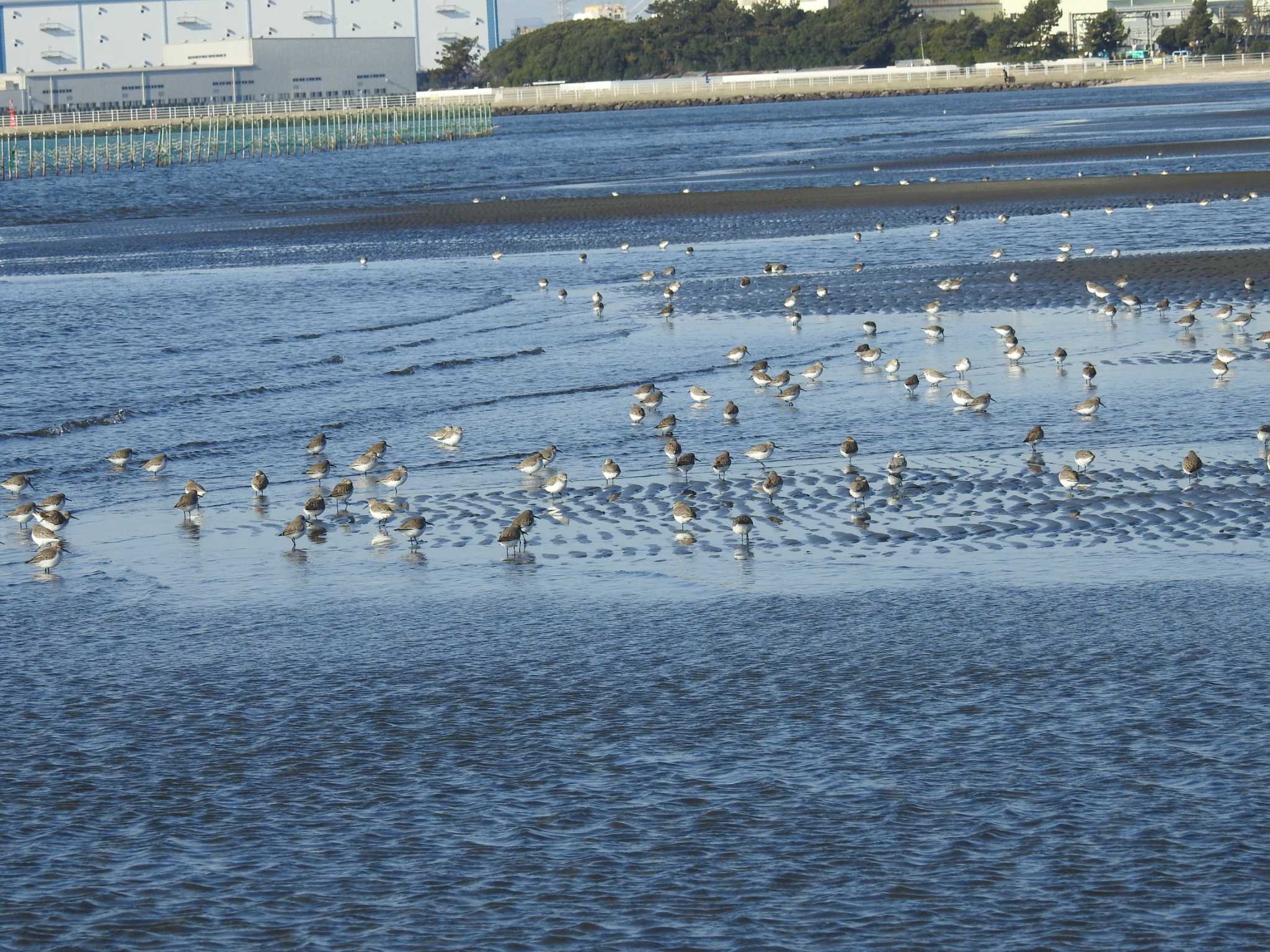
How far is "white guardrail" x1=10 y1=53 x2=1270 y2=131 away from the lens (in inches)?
5910

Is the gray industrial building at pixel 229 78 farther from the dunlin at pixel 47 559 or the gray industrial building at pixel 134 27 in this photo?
the dunlin at pixel 47 559

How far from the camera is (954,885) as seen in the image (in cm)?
836

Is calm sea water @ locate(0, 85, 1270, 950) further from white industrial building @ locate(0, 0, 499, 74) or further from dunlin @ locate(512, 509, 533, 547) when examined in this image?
white industrial building @ locate(0, 0, 499, 74)

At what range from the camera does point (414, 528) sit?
1509cm

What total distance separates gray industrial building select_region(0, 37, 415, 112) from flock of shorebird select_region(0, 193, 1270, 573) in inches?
5772

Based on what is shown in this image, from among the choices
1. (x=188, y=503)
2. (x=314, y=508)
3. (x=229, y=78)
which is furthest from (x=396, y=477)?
(x=229, y=78)

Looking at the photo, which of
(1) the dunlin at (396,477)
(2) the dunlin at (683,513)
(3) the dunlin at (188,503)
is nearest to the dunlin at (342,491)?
(1) the dunlin at (396,477)

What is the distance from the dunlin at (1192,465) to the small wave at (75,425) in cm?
1284

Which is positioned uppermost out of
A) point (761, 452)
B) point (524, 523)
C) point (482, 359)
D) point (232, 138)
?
point (232, 138)

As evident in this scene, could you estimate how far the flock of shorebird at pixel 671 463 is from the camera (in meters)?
15.4

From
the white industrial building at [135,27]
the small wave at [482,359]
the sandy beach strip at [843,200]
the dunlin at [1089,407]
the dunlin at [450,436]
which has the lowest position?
the dunlin at [450,436]

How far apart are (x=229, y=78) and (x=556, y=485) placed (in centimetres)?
15502

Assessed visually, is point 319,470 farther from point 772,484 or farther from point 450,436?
point 772,484

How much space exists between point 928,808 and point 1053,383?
1273 centimetres
